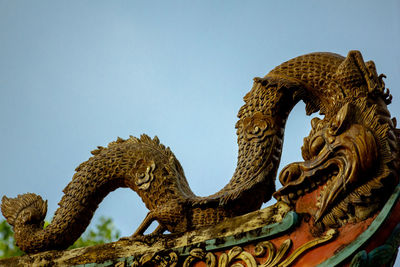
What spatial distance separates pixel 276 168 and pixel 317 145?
0.62 meters

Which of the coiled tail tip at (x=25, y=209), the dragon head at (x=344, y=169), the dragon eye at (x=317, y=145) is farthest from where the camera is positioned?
the coiled tail tip at (x=25, y=209)

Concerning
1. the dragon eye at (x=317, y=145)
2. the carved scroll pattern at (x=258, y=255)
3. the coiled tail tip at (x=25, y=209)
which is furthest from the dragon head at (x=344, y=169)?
the coiled tail tip at (x=25, y=209)

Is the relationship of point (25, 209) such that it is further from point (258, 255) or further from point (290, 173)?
point (290, 173)

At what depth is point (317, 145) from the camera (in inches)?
128

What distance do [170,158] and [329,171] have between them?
138 centimetres

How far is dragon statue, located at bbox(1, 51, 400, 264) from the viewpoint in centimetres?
302

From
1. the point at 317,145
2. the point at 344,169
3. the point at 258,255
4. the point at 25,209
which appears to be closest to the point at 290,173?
the point at 317,145

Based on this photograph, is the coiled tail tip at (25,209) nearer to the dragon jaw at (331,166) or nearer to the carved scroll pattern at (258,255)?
the carved scroll pattern at (258,255)

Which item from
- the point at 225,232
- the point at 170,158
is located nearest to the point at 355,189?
the point at 225,232

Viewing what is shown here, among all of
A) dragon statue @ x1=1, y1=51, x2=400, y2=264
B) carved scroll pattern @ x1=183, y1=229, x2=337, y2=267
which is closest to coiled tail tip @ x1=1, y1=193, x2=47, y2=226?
dragon statue @ x1=1, y1=51, x2=400, y2=264

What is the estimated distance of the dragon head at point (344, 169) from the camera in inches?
117

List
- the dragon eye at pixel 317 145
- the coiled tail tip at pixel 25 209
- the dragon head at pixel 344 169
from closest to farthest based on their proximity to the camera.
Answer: the dragon head at pixel 344 169 → the dragon eye at pixel 317 145 → the coiled tail tip at pixel 25 209

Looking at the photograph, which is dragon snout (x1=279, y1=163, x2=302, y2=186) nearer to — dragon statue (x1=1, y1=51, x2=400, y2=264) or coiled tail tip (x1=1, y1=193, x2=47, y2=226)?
dragon statue (x1=1, y1=51, x2=400, y2=264)

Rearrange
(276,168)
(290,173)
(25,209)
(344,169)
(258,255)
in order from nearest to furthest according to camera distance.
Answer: (344,169)
(258,255)
(290,173)
(276,168)
(25,209)
